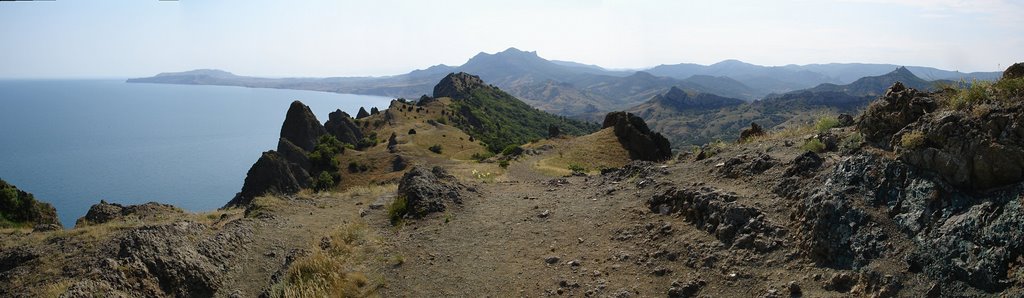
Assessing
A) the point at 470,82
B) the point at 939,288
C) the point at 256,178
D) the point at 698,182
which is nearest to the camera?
the point at 939,288

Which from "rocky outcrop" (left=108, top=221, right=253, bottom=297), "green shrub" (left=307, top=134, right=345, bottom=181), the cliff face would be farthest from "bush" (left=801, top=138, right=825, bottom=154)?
"green shrub" (left=307, top=134, right=345, bottom=181)

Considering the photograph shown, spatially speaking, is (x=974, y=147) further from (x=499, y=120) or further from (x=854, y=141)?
(x=499, y=120)

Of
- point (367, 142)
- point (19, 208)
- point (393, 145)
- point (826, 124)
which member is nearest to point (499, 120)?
point (367, 142)

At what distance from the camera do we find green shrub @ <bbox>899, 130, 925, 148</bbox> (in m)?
8.84

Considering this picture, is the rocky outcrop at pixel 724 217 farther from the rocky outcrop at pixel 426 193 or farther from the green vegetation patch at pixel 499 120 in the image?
the green vegetation patch at pixel 499 120

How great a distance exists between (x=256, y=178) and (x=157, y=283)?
37536 mm

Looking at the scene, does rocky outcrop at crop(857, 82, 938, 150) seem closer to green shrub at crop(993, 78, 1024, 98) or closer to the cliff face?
green shrub at crop(993, 78, 1024, 98)

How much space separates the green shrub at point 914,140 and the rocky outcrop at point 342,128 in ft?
252

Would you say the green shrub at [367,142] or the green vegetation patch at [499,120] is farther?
the green vegetation patch at [499,120]

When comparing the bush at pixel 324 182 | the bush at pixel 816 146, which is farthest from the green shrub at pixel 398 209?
the bush at pixel 324 182

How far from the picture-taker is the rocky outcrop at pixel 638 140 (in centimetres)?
4406

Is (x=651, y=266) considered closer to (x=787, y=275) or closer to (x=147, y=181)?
(x=787, y=275)

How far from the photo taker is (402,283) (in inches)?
471

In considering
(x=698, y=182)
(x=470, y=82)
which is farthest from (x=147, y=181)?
(x=698, y=182)
